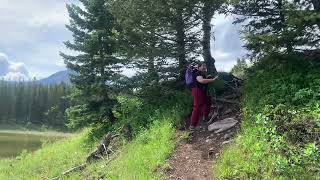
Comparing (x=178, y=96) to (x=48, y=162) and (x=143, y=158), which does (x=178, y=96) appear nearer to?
(x=143, y=158)

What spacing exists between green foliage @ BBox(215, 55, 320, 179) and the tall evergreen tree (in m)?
8.35

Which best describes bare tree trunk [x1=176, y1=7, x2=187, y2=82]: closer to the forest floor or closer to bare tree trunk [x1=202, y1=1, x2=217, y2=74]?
bare tree trunk [x1=202, y1=1, x2=217, y2=74]

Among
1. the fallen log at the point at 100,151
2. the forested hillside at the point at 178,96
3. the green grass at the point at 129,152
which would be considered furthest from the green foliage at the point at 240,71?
the fallen log at the point at 100,151

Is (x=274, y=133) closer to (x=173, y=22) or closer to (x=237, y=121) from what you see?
(x=237, y=121)

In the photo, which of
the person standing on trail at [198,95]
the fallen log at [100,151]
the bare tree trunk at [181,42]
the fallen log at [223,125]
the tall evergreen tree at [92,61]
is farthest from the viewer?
the tall evergreen tree at [92,61]

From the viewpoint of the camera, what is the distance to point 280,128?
9820 mm

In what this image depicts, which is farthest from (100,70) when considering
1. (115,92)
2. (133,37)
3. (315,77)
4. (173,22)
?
(315,77)

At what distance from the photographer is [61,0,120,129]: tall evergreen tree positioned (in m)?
19.8

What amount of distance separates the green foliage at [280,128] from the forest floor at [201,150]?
0.52 meters

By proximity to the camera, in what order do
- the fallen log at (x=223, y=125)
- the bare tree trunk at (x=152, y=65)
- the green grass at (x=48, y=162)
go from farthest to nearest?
the green grass at (x=48, y=162), the bare tree trunk at (x=152, y=65), the fallen log at (x=223, y=125)

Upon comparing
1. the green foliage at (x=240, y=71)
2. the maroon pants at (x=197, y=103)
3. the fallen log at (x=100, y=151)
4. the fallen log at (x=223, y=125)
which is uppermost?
the green foliage at (x=240, y=71)

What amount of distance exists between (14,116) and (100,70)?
125534 millimetres

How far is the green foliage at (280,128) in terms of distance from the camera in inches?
337

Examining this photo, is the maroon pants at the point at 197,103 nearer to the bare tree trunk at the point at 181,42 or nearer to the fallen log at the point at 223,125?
the fallen log at the point at 223,125
